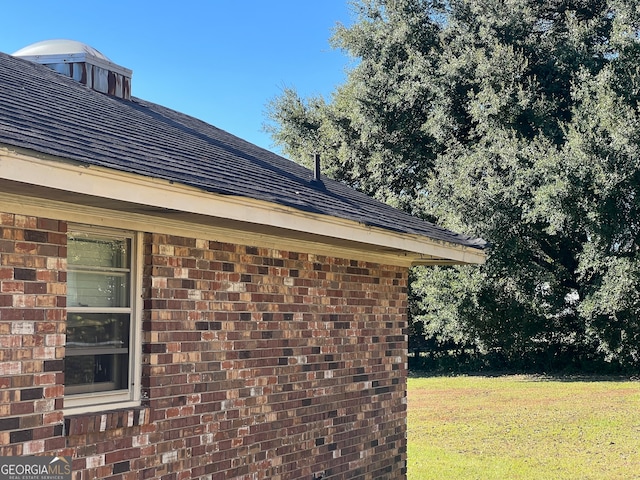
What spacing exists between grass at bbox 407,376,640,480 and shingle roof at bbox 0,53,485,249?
4.65 meters

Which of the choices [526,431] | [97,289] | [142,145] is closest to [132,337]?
[97,289]

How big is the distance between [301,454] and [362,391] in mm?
1173

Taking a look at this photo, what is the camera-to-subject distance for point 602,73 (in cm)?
2142

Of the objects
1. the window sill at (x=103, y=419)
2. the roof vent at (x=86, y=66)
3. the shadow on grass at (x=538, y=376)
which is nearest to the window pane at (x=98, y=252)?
the window sill at (x=103, y=419)

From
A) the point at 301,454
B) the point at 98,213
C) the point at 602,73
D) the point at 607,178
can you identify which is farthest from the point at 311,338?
the point at 602,73

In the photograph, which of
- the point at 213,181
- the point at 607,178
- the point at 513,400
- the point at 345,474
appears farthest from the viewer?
the point at 607,178

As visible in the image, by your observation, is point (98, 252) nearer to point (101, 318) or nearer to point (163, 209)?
point (101, 318)

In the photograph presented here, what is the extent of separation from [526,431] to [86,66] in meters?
10.6

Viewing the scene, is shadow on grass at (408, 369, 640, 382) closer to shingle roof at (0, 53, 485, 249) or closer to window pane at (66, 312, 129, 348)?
shingle roof at (0, 53, 485, 249)

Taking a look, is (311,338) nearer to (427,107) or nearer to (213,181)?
(213,181)

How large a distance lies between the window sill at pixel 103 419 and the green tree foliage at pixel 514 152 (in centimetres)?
1710

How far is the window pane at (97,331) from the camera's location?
4.87 meters

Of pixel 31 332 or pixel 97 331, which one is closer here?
pixel 31 332

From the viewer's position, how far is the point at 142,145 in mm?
5520
